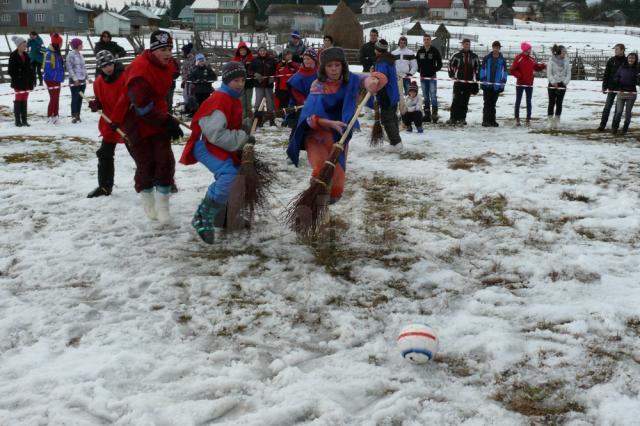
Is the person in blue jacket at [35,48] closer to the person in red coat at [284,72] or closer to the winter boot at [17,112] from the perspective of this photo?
the winter boot at [17,112]

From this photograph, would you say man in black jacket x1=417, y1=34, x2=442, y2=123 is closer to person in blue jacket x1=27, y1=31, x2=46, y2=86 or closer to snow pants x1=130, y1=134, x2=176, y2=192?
snow pants x1=130, y1=134, x2=176, y2=192

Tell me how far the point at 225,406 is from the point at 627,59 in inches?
409

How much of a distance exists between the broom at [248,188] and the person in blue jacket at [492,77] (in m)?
7.41

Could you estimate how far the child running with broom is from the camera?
521 centimetres

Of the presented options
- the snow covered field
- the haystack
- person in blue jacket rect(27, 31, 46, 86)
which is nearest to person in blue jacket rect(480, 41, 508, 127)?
the snow covered field

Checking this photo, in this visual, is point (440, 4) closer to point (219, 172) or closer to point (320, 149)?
point (320, 149)

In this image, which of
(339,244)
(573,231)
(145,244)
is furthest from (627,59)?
(145,244)

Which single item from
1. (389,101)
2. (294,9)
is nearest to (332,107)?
(389,101)

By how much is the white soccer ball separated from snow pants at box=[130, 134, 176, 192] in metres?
3.26

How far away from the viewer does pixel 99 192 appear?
6.81 meters

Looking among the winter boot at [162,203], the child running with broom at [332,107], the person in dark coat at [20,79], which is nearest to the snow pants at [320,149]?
the child running with broom at [332,107]

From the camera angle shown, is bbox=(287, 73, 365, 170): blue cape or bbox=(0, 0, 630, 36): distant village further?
bbox=(0, 0, 630, 36): distant village

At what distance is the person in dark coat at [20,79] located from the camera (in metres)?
11.6

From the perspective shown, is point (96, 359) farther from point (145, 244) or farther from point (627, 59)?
point (627, 59)
